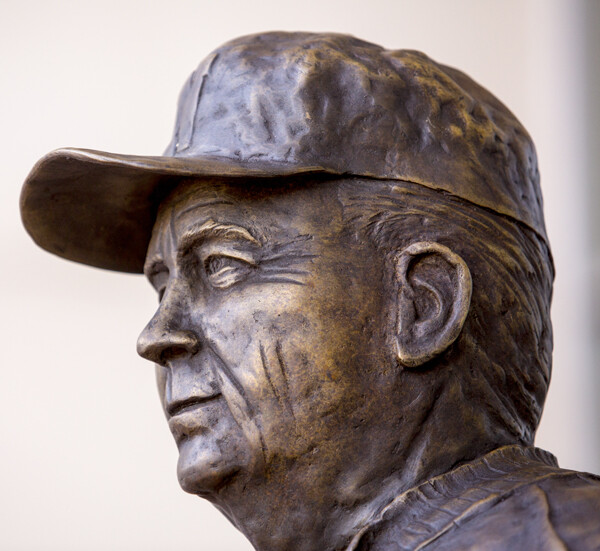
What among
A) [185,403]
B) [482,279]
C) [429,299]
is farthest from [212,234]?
[482,279]

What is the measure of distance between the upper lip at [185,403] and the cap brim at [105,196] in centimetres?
46

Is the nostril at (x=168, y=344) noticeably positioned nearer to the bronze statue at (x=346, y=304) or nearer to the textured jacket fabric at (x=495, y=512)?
the bronze statue at (x=346, y=304)

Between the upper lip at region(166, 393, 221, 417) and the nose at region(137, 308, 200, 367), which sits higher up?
the nose at region(137, 308, 200, 367)

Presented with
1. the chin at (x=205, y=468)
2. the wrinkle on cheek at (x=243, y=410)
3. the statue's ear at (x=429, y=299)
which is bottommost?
the chin at (x=205, y=468)

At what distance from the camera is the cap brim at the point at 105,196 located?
225cm

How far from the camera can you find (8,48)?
3.98 metres

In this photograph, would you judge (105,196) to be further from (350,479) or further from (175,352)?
(350,479)

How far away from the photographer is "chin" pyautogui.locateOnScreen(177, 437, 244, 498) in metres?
2.22

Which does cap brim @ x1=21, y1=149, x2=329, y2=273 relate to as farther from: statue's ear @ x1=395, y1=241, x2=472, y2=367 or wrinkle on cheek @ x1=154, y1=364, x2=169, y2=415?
wrinkle on cheek @ x1=154, y1=364, x2=169, y2=415

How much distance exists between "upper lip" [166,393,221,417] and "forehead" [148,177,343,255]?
0.35 metres

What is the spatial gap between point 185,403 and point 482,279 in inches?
26.6

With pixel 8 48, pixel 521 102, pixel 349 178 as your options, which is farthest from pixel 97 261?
pixel 521 102

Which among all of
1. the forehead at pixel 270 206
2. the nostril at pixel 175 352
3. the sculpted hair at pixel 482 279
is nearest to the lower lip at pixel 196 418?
the nostril at pixel 175 352

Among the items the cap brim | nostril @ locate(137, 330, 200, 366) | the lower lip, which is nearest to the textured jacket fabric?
the lower lip
